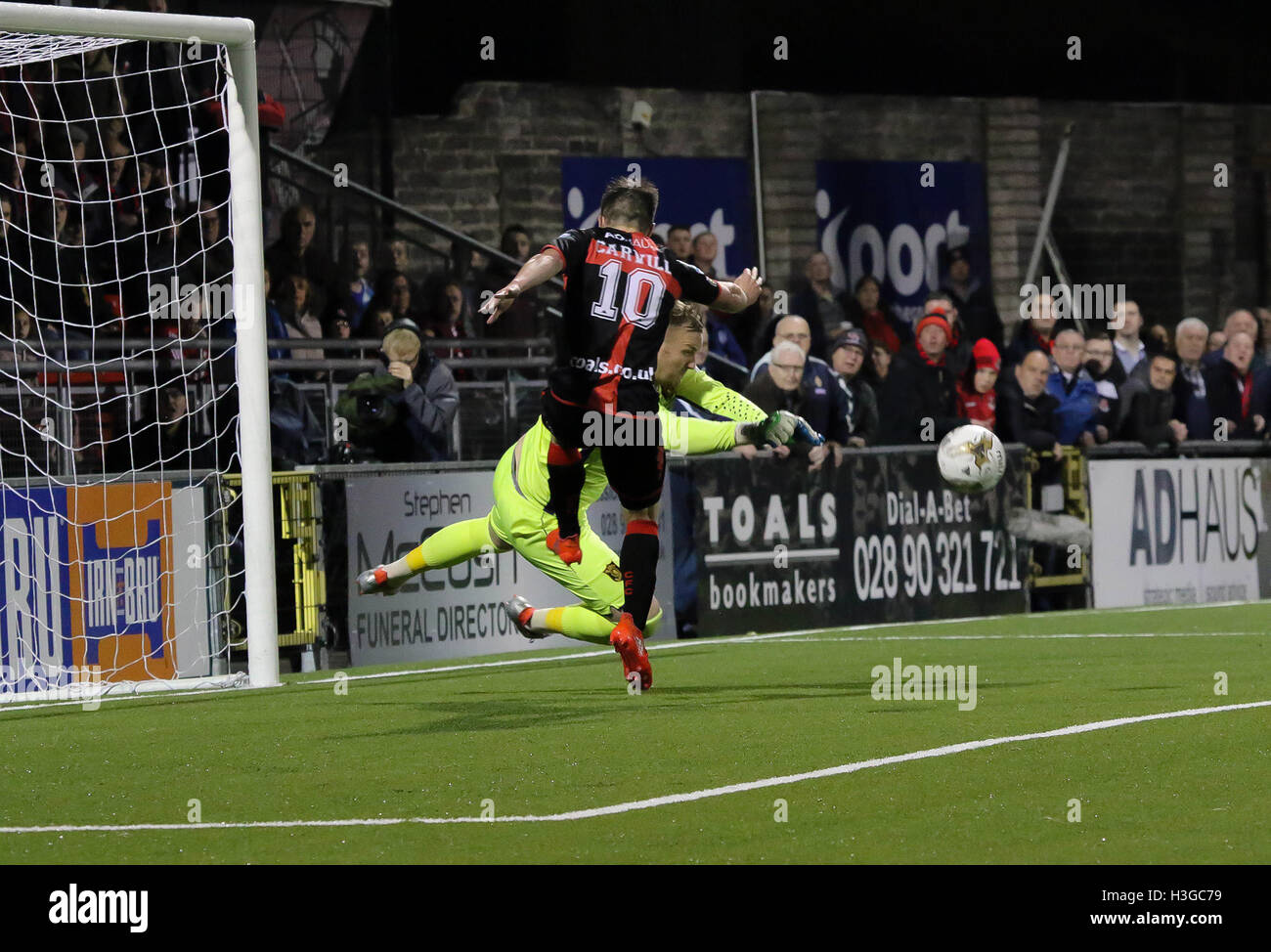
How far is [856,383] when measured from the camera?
57.0 ft

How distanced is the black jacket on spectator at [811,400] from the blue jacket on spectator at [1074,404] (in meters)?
2.66

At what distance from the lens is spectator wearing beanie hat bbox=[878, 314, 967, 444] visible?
Result: 58.6ft

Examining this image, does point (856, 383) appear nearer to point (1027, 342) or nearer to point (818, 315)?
point (1027, 342)

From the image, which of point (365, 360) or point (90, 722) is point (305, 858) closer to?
point (90, 722)

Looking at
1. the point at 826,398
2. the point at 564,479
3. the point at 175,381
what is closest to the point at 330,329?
the point at 175,381

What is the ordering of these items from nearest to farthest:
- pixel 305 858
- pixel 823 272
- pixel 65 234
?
pixel 305 858, pixel 65 234, pixel 823 272

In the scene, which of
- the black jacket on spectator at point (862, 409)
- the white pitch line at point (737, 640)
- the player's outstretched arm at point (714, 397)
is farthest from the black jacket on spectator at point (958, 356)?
the player's outstretched arm at point (714, 397)

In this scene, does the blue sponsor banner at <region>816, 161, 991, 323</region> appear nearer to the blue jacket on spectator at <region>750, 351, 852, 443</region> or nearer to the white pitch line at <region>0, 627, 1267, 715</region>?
the blue jacket on spectator at <region>750, 351, 852, 443</region>

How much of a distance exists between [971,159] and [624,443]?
15.7 meters

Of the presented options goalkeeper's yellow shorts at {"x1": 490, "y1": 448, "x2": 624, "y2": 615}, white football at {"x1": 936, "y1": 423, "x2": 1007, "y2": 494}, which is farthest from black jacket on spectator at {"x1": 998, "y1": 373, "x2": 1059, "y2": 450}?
goalkeeper's yellow shorts at {"x1": 490, "y1": 448, "x2": 624, "y2": 615}

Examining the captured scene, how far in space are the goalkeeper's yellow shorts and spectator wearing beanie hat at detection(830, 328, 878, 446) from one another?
594 centimetres

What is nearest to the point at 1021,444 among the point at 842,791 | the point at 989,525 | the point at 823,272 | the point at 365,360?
the point at 989,525

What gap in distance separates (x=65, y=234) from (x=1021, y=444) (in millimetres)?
7575
